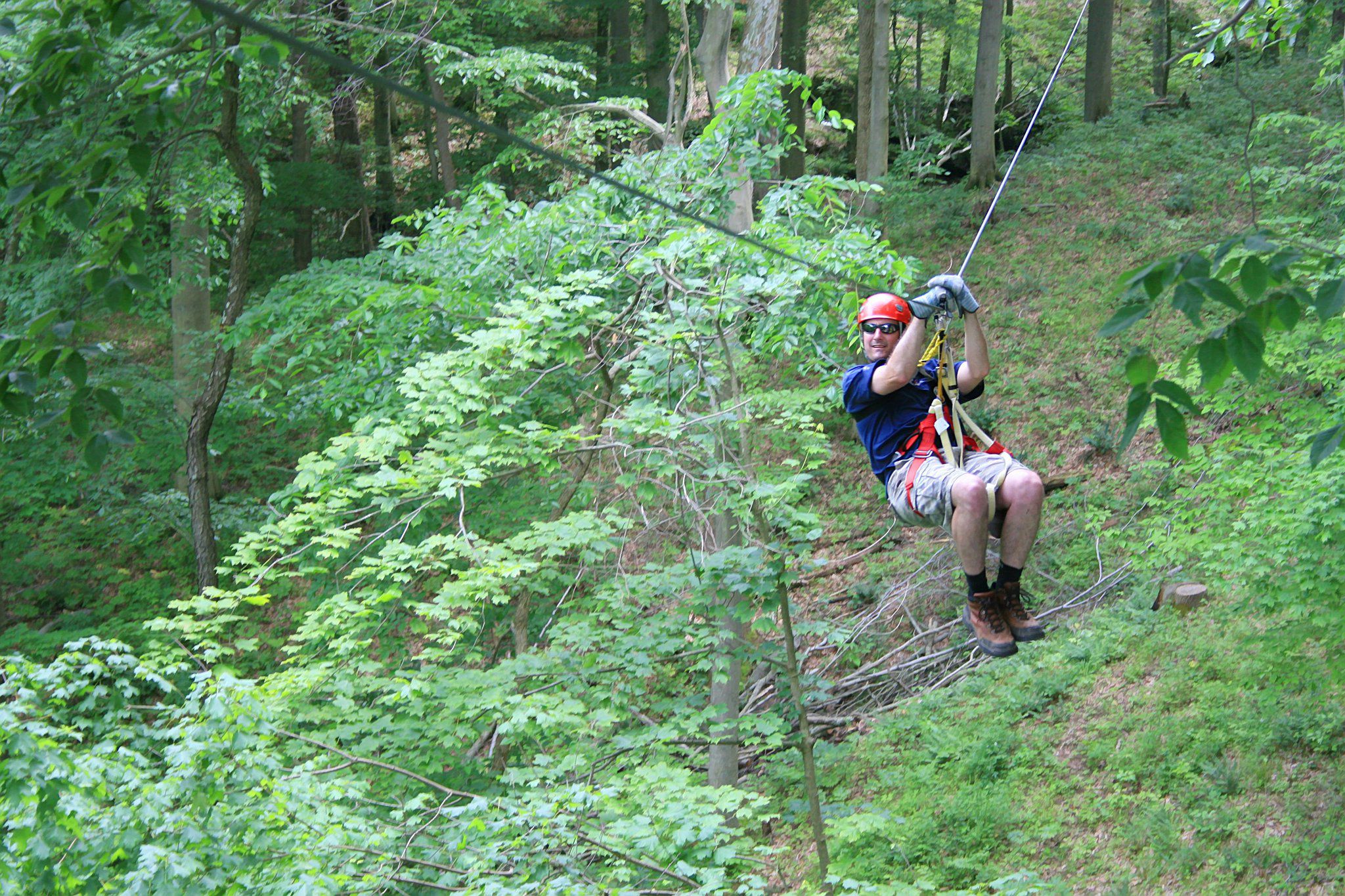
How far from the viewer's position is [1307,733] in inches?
286

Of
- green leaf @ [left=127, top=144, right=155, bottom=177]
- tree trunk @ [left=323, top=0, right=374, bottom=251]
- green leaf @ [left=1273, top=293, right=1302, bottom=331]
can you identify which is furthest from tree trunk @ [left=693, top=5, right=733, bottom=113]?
green leaf @ [left=1273, top=293, right=1302, bottom=331]

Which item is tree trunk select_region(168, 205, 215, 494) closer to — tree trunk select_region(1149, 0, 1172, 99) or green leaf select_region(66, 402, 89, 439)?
green leaf select_region(66, 402, 89, 439)

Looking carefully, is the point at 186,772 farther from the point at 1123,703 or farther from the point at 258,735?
the point at 1123,703

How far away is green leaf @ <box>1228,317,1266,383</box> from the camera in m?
1.79

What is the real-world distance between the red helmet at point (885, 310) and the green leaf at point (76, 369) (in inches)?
112

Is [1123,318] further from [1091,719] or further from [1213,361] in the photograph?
[1091,719]

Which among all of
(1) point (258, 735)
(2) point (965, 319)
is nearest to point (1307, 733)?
(2) point (965, 319)

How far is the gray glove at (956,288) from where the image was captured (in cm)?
388

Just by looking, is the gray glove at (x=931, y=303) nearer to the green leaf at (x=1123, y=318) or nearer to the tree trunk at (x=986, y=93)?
the green leaf at (x=1123, y=318)

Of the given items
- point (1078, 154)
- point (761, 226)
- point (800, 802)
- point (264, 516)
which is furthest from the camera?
point (1078, 154)

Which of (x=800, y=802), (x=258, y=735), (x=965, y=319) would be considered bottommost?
(x=800, y=802)

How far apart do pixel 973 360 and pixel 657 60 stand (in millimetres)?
12854

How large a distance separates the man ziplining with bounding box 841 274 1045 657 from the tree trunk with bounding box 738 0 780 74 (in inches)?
224

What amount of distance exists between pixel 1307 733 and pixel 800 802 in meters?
3.64
